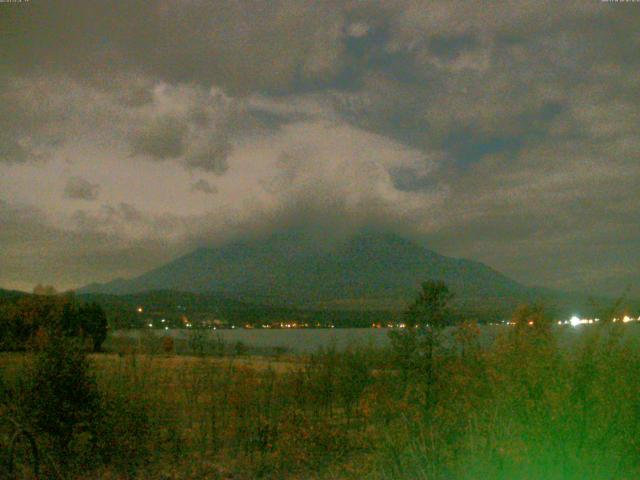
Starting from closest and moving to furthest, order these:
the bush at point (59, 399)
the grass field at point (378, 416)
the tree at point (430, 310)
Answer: the grass field at point (378, 416) < the bush at point (59, 399) < the tree at point (430, 310)

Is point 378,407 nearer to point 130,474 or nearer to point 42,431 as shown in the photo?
point 130,474

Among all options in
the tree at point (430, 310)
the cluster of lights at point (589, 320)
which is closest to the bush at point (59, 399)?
the tree at point (430, 310)

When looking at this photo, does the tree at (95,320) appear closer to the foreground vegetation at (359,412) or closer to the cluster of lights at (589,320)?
the foreground vegetation at (359,412)

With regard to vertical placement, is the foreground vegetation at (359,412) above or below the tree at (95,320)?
below

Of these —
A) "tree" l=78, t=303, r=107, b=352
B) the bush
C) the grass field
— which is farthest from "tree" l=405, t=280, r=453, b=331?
"tree" l=78, t=303, r=107, b=352

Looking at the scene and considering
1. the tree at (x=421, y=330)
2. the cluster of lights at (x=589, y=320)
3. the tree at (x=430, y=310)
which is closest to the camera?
the cluster of lights at (x=589, y=320)

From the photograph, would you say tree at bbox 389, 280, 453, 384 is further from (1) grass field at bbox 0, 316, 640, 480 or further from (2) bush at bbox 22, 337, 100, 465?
(2) bush at bbox 22, 337, 100, 465
